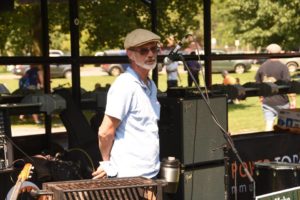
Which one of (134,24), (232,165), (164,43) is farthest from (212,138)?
(134,24)

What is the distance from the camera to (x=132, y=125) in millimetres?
3635

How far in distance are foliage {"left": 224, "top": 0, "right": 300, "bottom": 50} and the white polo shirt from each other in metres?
12.8

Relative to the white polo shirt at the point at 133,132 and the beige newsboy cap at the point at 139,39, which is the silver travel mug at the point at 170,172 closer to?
the white polo shirt at the point at 133,132

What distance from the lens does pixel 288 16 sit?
18.7 m

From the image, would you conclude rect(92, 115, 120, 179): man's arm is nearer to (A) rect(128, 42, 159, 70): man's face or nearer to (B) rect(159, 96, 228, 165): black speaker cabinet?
(A) rect(128, 42, 159, 70): man's face

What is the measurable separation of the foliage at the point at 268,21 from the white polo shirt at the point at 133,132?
12807 mm

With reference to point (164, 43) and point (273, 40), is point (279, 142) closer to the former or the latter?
point (164, 43)

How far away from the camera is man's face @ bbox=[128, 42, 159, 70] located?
3.68 metres

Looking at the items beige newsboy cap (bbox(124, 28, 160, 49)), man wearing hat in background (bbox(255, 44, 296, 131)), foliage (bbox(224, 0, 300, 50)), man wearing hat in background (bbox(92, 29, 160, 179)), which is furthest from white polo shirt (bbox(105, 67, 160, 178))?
foliage (bbox(224, 0, 300, 50))

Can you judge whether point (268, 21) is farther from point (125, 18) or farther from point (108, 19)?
point (125, 18)

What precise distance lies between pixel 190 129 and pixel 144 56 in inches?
42.4

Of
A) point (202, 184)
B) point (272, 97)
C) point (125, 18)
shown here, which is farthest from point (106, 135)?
point (125, 18)

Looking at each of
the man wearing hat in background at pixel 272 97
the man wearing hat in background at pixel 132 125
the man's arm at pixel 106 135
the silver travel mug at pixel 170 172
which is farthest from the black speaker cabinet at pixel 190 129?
the man wearing hat in background at pixel 272 97

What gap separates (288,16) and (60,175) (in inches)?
592
